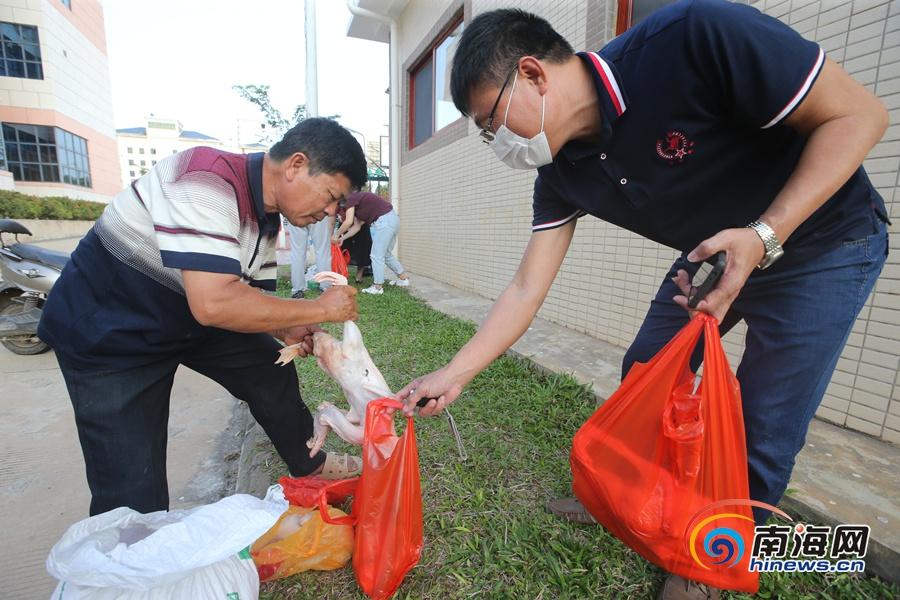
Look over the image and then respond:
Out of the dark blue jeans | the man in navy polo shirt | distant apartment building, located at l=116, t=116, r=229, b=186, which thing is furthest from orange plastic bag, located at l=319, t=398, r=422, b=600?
distant apartment building, located at l=116, t=116, r=229, b=186

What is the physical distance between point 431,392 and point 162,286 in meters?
0.92

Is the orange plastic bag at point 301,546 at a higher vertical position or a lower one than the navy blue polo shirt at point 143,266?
lower

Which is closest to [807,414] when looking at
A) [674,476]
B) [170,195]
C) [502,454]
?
[674,476]

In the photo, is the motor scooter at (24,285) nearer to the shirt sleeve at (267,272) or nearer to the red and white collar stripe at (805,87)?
the shirt sleeve at (267,272)

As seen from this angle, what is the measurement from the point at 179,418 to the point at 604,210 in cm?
312

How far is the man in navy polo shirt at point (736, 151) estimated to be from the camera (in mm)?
1027

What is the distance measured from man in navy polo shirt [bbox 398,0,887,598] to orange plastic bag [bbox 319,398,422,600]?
32.1 inches

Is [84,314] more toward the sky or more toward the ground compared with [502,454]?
more toward the sky

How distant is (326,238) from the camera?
6164mm

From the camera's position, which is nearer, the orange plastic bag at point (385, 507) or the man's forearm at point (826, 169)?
the man's forearm at point (826, 169)

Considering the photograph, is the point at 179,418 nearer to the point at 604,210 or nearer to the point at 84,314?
the point at 84,314

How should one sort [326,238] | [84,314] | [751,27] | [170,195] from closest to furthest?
[751,27], [170,195], [84,314], [326,238]

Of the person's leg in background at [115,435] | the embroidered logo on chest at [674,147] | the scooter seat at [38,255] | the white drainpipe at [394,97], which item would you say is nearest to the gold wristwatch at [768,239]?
the embroidered logo on chest at [674,147]

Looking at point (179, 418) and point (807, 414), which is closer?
point (807, 414)
